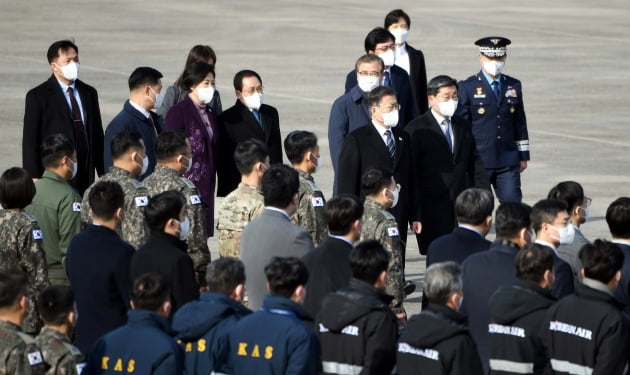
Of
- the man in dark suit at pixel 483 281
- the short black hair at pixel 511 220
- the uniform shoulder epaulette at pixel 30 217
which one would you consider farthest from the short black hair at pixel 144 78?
the man in dark suit at pixel 483 281

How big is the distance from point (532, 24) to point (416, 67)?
24.1 metres

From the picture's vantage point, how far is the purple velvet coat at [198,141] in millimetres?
12508

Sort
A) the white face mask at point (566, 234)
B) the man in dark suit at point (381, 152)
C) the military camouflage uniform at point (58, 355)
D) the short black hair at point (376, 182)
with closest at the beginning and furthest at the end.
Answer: the military camouflage uniform at point (58, 355)
the white face mask at point (566, 234)
the short black hair at point (376, 182)
the man in dark suit at point (381, 152)

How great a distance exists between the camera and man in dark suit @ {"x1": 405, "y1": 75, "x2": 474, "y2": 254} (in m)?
12.8

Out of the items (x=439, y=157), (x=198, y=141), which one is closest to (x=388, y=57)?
(x=439, y=157)

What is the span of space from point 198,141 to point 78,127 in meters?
1.06

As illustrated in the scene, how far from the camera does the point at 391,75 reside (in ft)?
45.5

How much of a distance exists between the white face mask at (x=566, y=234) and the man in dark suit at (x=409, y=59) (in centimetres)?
563

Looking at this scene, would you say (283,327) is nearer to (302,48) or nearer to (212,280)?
(212,280)

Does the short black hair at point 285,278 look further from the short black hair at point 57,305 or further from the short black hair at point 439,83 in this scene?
the short black hair at point 439,83

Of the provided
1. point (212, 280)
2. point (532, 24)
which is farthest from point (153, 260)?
point (532, 24)

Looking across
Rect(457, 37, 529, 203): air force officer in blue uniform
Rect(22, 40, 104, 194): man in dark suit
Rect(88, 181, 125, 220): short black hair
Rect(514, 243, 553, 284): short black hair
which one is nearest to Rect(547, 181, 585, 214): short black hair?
Rect(514, 243, 553, 284): short black hair

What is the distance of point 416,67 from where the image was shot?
14.9 m

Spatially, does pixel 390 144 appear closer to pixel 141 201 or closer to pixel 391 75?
pixel 391 75
